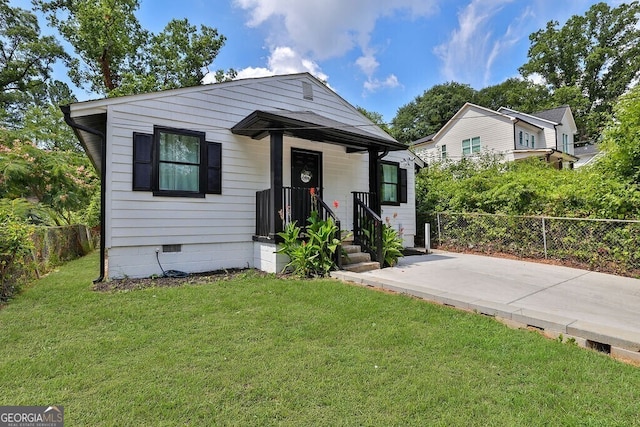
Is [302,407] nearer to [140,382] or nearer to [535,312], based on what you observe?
[140,382]

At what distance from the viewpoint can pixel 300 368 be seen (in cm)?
233

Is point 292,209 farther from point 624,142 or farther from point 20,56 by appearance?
point 20,56

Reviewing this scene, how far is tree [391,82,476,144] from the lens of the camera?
118 feet

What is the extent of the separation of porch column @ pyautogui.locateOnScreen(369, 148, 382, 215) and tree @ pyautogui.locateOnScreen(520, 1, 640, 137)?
30.4 meters

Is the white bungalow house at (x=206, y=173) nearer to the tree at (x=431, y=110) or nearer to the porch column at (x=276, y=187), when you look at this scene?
the porch column at (x=276, y=187)

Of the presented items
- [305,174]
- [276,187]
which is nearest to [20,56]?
[305,174]

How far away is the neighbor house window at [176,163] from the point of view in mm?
5410

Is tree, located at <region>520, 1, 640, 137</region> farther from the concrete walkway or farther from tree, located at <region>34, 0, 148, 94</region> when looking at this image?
tree, located at <region>34, 0, 148, 94</region>

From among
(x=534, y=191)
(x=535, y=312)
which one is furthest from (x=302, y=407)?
→ (x=534, y=191)

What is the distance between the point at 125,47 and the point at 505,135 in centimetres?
2298

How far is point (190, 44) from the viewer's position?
1908 cm

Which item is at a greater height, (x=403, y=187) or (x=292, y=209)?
(x=403, y=187)

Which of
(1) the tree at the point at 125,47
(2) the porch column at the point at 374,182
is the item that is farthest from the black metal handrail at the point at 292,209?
(1) the tree at the point at 125,47

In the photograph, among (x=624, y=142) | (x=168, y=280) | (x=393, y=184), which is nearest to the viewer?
(x=168, y=280)
